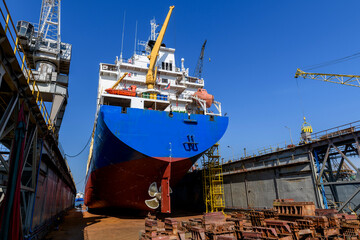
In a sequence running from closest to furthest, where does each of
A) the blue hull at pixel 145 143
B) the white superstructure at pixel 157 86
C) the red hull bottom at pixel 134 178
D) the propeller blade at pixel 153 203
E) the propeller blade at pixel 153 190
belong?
1. the blue hull at pixel 145 143
2. the red hull bottom at pixel 134 178
3. the propeller blade at pixel 153 203
4. the propeller blade at pixel 153 190
5. the white superstructure at pixel 157 86

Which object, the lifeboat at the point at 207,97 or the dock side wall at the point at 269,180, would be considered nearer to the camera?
the dock side wall at the point at 269,180

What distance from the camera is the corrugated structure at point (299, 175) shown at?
14234 millimetres

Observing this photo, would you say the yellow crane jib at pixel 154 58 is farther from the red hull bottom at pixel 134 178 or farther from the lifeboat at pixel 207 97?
the red hull bottom at pixel 134 178

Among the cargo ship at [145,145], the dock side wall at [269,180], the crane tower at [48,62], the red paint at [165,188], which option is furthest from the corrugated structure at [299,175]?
the crane tower at [48,62]

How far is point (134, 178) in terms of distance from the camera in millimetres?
13547

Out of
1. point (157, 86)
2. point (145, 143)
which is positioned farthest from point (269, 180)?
point (157, 86)

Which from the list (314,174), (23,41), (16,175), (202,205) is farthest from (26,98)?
(202,205)

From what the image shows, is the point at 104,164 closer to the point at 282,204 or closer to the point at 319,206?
the point at 282,204

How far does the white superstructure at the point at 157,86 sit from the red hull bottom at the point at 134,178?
3568 mm

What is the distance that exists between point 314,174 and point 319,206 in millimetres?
1959

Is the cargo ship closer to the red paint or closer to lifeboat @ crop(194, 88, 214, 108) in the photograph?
the red paint

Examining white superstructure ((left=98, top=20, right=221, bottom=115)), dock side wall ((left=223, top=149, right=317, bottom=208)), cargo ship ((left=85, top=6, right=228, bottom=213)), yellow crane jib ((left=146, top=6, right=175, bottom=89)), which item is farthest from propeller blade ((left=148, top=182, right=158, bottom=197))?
dock side wall ((left=223, top=149, right=317, bottom=208))

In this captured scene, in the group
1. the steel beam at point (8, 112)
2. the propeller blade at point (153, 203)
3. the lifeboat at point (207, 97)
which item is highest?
the lifeboat at point (207, 97)

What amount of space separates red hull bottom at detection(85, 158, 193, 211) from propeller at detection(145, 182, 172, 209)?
22 cm
